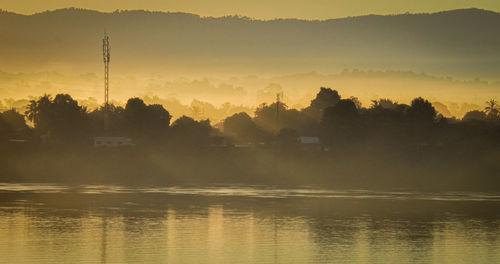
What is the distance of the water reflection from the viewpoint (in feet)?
160

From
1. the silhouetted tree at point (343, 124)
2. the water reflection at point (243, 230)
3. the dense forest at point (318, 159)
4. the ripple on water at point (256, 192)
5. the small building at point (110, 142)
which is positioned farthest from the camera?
the silhouetted tree at point (343, 124)

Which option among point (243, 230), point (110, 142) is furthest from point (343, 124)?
point (243, 230)

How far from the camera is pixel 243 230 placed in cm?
6006

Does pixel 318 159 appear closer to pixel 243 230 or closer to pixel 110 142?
pixel 110 142

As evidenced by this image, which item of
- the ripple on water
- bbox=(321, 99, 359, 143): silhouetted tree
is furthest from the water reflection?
bbox=(321, 99, 359, 143): silhouetted tree

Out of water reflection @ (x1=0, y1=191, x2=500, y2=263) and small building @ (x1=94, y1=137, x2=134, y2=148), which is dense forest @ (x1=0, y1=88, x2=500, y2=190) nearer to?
small building @ (x1=94, y1=137, x2=134, y2=148)

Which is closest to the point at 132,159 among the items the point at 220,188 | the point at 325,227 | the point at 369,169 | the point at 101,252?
the point at 369,169

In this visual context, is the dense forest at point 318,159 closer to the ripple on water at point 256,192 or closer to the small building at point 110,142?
the small building at point 110,142

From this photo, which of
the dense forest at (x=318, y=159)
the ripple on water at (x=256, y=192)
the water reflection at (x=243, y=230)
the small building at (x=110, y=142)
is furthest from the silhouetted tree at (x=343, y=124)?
the water reflection at (x=243, y=230)

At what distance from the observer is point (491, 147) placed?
6762 inches

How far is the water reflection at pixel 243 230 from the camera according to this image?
48812mm

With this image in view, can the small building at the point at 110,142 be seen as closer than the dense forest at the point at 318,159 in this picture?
No

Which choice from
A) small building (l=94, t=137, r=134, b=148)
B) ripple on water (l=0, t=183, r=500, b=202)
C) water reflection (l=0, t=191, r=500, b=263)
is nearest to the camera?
water reflection (l=0, t=191, r=500, b=263)

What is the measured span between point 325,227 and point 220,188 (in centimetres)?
4316
